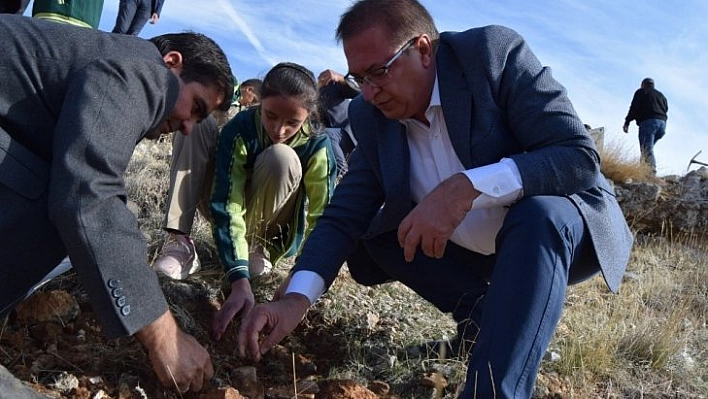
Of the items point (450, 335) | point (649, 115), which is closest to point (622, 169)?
point (649, 115)

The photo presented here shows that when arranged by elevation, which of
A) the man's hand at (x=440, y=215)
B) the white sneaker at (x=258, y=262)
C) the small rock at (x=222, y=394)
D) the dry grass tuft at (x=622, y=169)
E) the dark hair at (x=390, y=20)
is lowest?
the dry grass tuft at (x=622, y=169)

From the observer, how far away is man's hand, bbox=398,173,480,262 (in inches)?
85.0

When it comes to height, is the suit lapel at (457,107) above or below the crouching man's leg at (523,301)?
above

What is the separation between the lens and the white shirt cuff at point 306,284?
2514 millimetres

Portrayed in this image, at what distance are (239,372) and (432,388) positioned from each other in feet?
2.21

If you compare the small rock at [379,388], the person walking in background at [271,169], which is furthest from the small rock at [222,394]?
the person walking in background at [271,169]

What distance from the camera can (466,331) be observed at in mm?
2779

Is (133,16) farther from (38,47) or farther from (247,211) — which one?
(38,47)

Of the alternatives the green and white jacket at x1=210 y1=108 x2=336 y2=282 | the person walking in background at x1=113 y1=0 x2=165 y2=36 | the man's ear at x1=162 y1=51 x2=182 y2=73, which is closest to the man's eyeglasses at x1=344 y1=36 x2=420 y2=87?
the man's ear at x1=162 y1=51 x2=182 y2=73

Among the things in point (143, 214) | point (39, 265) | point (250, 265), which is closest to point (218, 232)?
point (250, 265)

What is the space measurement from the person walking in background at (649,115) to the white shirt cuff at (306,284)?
415 inches

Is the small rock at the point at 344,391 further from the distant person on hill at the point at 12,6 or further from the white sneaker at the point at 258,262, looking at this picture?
the distant person on hill at the point at 12,6

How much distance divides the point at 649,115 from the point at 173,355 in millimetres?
11526

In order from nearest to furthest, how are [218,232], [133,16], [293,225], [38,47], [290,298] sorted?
[38,47] < [290,298] < [218,232] < [293,225] < [133,16]
